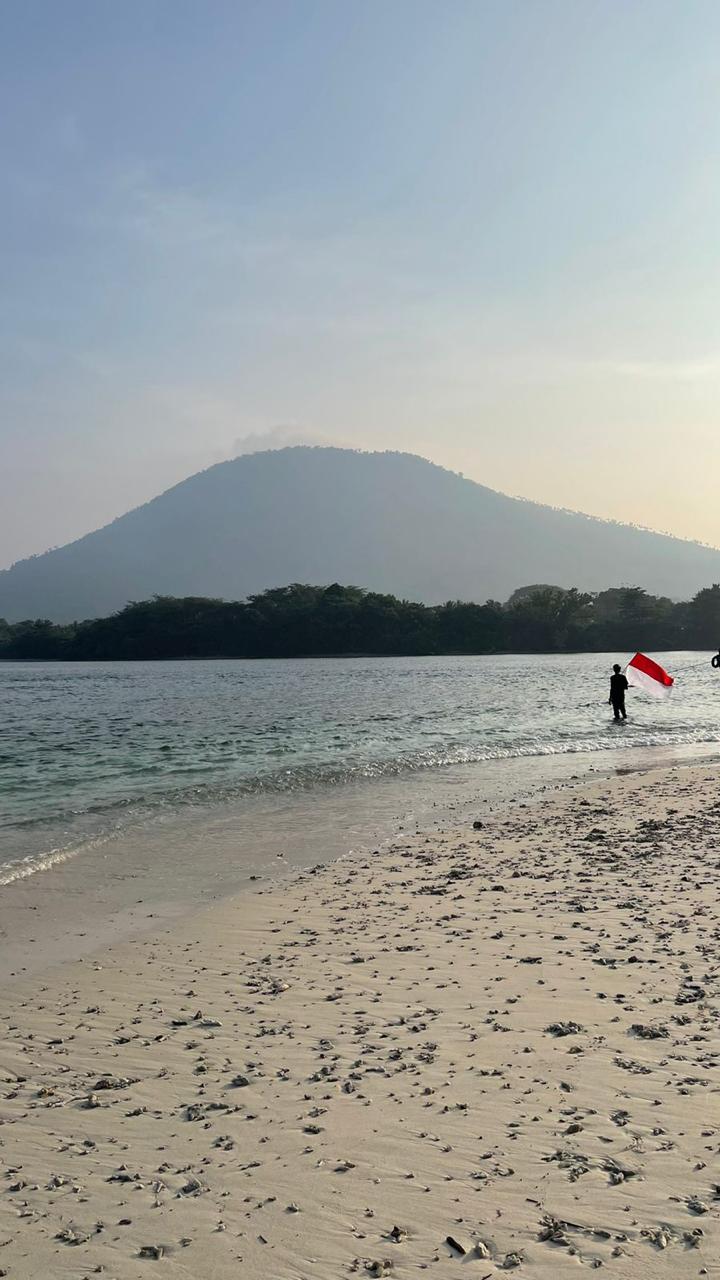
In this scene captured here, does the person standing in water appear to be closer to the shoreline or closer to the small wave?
the shoreline

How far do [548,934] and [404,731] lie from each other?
2780cm

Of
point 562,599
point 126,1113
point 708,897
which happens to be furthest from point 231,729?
point 562,599

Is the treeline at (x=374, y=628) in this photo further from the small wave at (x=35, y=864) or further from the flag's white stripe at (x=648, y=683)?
the small wave at (x=35, y=864)

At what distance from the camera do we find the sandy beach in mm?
4941

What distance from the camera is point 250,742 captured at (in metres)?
34.9

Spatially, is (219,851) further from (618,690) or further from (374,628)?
(374,628)

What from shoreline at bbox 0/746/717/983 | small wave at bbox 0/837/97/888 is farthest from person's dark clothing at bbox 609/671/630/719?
small wave at bbox 0/837/97/888

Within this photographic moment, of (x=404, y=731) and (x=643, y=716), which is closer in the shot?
(x=404, y=731)

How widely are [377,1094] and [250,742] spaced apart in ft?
94.3

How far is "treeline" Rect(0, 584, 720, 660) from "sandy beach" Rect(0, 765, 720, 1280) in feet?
555

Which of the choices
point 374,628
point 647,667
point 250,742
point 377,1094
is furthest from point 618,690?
point 374,628

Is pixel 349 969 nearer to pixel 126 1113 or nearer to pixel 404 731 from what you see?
pixel 126 1113

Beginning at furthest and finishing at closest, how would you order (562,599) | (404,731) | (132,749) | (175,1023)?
(562,599)
(404,731)
(132,749)
(175,1023)

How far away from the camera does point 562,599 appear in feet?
609
